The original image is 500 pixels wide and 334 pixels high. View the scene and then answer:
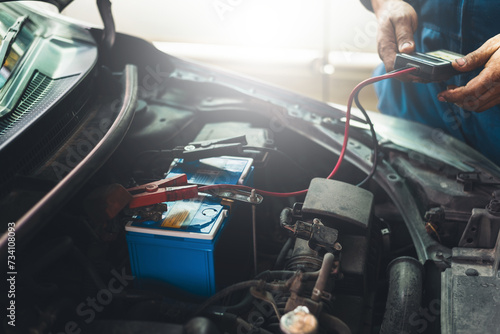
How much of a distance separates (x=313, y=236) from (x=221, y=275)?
0.75ft

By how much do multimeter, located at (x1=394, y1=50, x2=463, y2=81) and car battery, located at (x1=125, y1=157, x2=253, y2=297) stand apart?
611mm

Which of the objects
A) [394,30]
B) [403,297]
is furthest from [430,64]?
[403,297]

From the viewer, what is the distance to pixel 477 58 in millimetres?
1118

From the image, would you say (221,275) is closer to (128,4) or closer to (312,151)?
(312,151)

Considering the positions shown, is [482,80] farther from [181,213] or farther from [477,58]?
[181,213]

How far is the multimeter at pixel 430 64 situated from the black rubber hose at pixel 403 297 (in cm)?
47

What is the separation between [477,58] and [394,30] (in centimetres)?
36

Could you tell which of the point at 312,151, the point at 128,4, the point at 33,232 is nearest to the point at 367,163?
the point at 312,151

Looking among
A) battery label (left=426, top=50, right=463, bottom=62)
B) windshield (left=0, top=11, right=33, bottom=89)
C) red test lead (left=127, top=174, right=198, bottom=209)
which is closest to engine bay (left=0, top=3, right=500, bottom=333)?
red test lead (left=127, top=174, right=198, bottom=209)

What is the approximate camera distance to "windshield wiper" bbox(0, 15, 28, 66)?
1.11 m

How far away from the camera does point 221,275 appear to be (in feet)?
3.34

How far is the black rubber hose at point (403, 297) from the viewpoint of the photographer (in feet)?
2.94

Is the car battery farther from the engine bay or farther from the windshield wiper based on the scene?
the windshield wiper

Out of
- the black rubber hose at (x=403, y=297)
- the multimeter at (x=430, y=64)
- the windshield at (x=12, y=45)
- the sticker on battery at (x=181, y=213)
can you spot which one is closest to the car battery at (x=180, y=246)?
the sticker on battery at (x=181, y=213)
